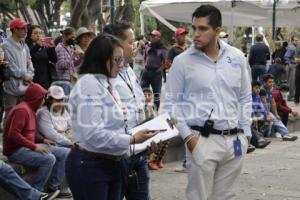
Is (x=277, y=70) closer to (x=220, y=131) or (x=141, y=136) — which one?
(x=220, y=131)

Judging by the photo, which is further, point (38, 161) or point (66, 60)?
point (66, 60)

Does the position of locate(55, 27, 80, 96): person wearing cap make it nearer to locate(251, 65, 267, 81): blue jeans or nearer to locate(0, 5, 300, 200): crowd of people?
locate(0, 5, 300, 200): crowd of people

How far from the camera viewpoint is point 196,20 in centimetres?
498

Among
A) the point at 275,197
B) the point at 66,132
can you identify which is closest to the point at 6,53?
the point at 66,132

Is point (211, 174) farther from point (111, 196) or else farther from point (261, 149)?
point (261, 149)

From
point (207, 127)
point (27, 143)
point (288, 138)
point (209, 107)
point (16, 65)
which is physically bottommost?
point (288, 138)

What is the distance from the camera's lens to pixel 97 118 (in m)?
3.97

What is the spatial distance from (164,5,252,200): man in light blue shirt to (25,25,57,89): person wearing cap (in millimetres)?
5309

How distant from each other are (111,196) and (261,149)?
26.2ft

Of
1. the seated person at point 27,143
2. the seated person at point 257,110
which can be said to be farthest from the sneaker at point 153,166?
the seated person at point 257,110

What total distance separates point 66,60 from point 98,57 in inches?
242

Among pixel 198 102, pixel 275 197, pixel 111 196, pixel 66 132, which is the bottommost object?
pixel 275 197

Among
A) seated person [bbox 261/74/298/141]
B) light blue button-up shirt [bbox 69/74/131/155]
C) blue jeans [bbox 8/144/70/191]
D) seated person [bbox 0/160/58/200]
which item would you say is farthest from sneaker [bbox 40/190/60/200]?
seated person [bbox 261/74/298/141]

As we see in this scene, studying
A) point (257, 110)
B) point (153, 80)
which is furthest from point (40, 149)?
point (153, 80)
